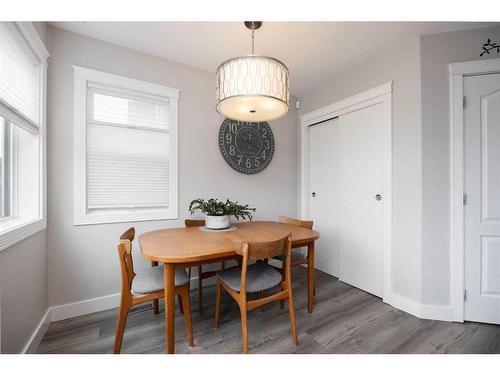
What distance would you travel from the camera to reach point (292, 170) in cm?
315

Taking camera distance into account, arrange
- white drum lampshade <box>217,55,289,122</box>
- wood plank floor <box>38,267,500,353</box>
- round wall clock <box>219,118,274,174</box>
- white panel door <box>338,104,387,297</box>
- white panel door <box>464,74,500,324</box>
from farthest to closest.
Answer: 1. round wall clock <box>219,118,274,174</box>
2. white panel door <box>338,104,387,297</box>
3. white panel door <box>464,74,500,324</box>
4. wood plank floor <box>38,267,500,353</box>
5. white drum lampshade <box>217,55,289,122</box>

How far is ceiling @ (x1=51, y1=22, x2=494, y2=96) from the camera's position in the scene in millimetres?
1786

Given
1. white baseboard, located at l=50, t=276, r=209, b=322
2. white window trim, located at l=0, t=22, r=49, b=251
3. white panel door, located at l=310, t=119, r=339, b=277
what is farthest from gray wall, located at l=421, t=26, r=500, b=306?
white window trim, located at l=0, t=22, r=49, b=251

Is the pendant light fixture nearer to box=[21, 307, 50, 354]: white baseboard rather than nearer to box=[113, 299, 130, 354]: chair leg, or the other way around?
box=[113, 299, 130, 354]: chair leg

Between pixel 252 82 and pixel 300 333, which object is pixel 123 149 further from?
pixel 300 333

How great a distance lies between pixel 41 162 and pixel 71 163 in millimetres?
220

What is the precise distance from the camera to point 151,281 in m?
1.50

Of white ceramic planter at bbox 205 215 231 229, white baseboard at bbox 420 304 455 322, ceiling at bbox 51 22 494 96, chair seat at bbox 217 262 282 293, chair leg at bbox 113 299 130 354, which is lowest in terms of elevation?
white baseboard at bbox 420 304 455 322

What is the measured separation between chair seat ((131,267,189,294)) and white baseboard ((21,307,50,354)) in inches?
28.2

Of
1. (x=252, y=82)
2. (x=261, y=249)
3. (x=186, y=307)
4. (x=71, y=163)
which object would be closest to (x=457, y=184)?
(x=261, y=249)

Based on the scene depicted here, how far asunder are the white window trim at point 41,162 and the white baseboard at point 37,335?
2.26 feet

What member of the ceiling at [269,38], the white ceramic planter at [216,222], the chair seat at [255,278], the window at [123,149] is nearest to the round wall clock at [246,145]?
the window at [123,149]
